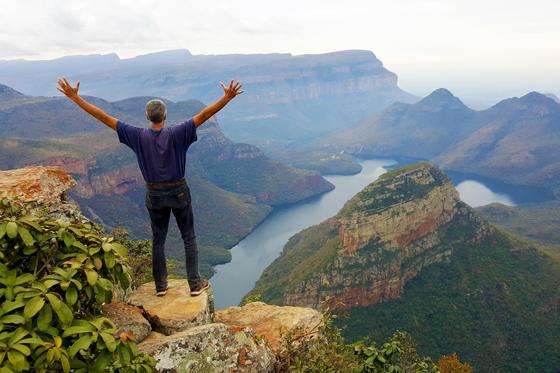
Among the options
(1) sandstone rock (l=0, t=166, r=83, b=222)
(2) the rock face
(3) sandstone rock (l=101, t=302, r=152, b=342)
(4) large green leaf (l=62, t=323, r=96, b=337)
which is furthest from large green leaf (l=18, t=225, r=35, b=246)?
(2) the rock face

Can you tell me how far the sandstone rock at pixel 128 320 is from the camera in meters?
6.00

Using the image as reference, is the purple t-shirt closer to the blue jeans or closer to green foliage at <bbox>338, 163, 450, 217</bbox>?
the blue jeans

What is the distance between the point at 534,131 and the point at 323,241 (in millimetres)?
167149

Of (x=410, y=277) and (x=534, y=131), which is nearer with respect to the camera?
(x=410, y=277)

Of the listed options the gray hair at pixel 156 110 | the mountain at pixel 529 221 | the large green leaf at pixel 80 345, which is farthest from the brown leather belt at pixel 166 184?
the mountain at pixel 529 221

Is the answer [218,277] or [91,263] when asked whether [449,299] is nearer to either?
[218,277]

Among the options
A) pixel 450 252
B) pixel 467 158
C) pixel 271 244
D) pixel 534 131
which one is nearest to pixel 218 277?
pixel 271 244

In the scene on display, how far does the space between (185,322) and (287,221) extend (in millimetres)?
126785

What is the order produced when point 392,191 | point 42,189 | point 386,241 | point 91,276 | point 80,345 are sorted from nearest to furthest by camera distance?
point 80,345
point 91,276
point 42,189
point 386,241
point 392,191

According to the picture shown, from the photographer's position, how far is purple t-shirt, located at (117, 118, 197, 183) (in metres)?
6.36

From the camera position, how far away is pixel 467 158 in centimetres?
19825

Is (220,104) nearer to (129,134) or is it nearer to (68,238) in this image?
(129,134)

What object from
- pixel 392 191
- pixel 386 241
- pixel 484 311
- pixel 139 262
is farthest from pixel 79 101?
pixel 392 191

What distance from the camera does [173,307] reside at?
7023 millimetres
